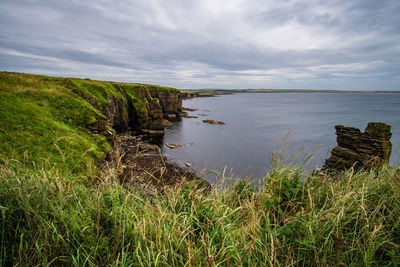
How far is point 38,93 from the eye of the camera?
21359mm

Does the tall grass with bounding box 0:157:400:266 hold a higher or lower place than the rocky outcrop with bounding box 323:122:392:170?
higher

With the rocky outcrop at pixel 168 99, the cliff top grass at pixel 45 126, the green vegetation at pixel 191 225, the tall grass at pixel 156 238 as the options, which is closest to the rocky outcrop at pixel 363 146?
the green vegetation at pixel 191 225

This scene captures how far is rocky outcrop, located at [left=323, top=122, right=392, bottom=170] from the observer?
18.0m

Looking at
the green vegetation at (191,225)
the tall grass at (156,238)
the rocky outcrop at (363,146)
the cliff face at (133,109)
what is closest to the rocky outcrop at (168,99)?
the cliff face at (133,109)

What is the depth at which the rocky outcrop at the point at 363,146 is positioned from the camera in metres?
18.0

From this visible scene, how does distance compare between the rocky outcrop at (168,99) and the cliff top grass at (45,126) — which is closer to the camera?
the cliff top grass at (45,126)

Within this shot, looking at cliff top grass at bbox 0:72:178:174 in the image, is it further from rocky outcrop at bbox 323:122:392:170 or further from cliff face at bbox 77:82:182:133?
rocky outcrop at bbox 323:122:392:170

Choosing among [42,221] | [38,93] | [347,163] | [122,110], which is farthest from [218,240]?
[122,110]

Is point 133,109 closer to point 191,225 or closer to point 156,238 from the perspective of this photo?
point 191,225

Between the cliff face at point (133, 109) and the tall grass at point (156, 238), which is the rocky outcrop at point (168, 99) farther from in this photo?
the tall grass at point (156, 238)

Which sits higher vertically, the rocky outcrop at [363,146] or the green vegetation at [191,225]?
the green vegetation at [191,225]

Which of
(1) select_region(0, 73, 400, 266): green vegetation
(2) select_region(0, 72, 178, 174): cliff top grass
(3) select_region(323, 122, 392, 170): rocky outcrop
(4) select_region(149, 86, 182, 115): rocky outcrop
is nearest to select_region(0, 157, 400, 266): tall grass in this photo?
(1) select_region(0, 73, 400, 266): green vegetation

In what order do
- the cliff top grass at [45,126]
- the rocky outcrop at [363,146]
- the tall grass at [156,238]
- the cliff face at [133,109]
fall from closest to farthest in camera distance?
1. the tall grass at [156,238]
2. the cliff top grass at [45,126]
3. the rocky outcrop at [363,146]
4. the cliff face at [133,109]

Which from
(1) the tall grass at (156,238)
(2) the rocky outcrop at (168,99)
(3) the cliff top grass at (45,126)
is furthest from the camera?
(2) the rocky outcrop at (168,99)
